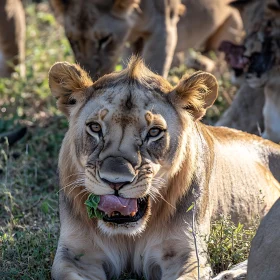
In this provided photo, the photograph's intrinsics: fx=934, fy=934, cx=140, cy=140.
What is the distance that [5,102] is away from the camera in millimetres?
6793

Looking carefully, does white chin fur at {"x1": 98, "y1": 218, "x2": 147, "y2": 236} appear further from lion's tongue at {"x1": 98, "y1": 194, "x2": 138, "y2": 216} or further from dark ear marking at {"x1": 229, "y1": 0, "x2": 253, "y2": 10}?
dark ear marking at {"x1": 229, "y1": 0, "x2": 253, "y2": 10}

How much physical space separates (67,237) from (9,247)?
20.7 inches

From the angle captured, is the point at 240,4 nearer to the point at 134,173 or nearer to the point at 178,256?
the point at 178,256

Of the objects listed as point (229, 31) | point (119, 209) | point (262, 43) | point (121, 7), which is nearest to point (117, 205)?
point (119, 209)

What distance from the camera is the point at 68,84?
3840 millimetres

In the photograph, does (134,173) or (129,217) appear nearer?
(134,173)

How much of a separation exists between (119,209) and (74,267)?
1.37ft

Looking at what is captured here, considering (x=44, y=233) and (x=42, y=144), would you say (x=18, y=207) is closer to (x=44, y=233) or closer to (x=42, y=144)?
(x=44, y=233)

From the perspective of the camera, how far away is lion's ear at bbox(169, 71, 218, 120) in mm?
3787

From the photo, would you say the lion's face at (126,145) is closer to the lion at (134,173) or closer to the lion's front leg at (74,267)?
the lion at (134,173)

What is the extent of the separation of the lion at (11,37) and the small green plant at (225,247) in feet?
12.0

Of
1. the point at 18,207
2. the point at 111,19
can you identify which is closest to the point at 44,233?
the point at 18,207

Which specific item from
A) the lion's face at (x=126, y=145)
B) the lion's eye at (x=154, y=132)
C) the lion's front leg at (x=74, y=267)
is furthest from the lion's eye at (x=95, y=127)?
the lion's front leg at (x=74, y=267)

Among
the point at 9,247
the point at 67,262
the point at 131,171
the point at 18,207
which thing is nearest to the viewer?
the point at 131,171
